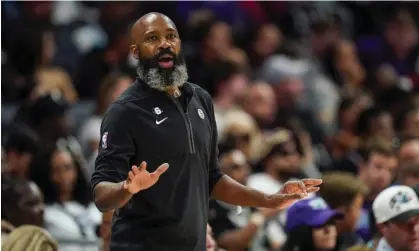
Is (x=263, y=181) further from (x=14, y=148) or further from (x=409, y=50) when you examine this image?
(x=409, y=50)

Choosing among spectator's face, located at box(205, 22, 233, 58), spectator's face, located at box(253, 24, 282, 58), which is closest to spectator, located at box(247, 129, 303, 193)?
spectator's face, located at box(205, 22, 233, 58)

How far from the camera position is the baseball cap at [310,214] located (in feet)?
21.8

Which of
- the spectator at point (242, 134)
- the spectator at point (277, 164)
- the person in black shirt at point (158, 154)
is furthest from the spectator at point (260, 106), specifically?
the person in black shirt at point (158, 154)

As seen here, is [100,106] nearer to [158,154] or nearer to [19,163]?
[19,163]

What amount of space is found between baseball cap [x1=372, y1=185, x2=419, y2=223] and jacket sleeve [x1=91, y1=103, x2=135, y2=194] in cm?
217

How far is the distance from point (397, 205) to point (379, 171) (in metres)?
2.08

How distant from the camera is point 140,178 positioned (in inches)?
175

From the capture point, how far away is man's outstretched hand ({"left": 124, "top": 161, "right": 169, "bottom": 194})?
14.6 feet

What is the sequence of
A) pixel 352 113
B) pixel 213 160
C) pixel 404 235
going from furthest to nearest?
pixel 352 113, pixel 404 235, pixel 213 160

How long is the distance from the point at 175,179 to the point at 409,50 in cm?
833

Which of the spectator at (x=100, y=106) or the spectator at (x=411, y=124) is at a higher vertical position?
the spectator at (x=100, y=106)

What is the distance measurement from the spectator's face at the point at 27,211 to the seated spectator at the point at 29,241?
772 mm

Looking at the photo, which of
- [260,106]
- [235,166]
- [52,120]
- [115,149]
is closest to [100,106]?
[52,120]

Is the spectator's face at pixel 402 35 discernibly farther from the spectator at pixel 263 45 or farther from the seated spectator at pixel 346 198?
the seated spectator at pixel 346 198
